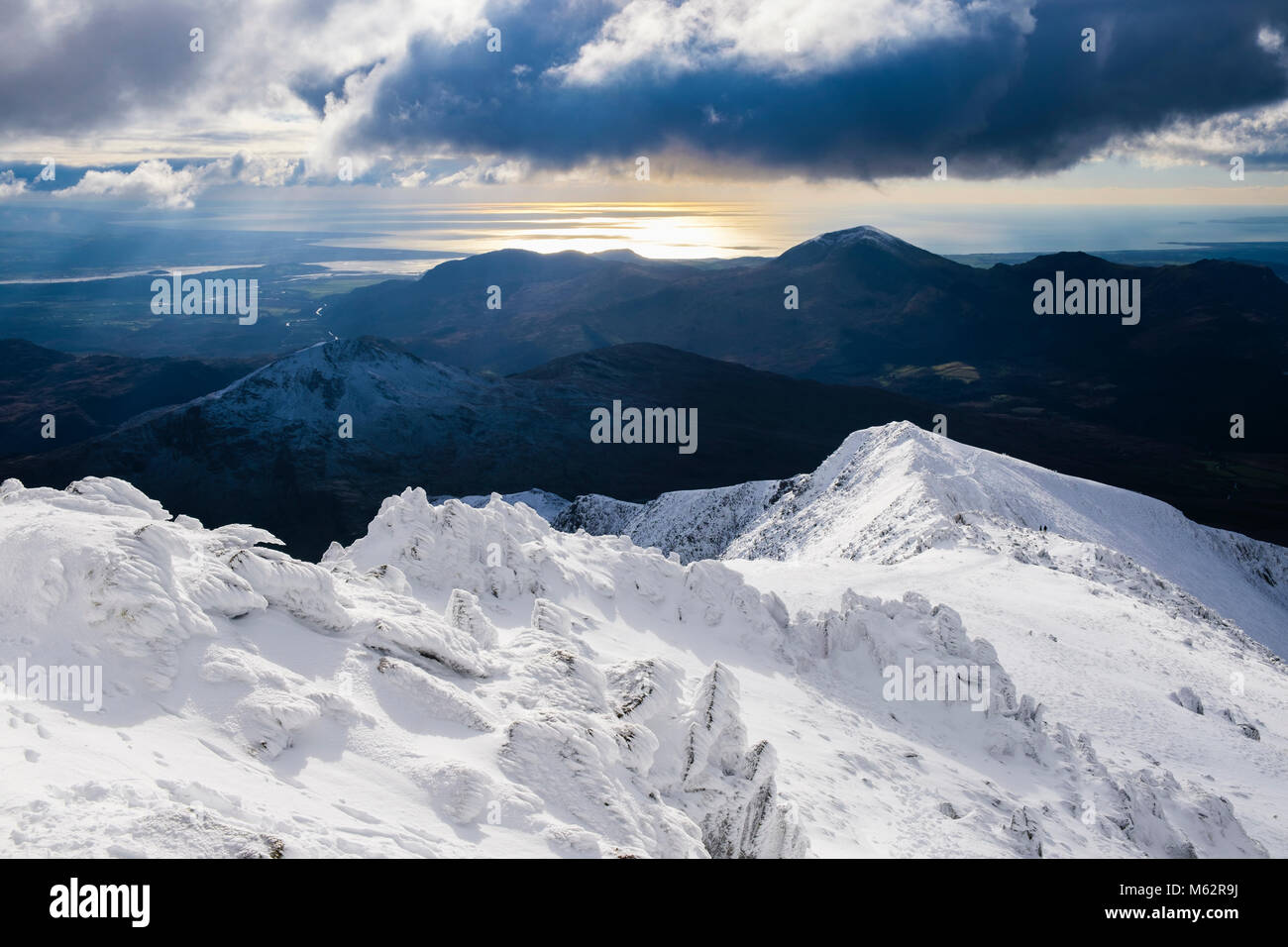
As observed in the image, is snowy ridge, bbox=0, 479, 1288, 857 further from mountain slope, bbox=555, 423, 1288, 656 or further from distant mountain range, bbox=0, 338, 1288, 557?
distant mountain range, bbox=0, 338, 1288, 557

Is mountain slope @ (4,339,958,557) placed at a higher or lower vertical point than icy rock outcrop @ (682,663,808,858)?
lower

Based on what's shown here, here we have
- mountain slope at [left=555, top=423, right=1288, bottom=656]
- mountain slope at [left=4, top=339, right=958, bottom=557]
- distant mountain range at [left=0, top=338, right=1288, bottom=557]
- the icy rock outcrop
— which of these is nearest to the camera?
the icy rock outcrop

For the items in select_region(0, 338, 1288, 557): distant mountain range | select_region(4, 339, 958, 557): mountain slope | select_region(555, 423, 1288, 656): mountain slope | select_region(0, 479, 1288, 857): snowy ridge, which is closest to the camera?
select_region(0, 479, 1288, 857): snowy ridge

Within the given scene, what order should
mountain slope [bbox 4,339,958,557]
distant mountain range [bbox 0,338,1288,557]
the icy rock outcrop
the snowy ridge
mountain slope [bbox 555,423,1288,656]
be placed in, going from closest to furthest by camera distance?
the snowy ridge < the icy rock outcrop < mountain slope [bbox 555,423,1288,656] < distant mountain range [bbox 0,338,1288,557] < mountain slope [bbox 4,339,958,557]

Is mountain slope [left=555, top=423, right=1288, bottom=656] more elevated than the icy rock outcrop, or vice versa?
the icy rock outcrop

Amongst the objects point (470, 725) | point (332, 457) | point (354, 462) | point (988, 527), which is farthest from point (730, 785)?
point (332, 457)

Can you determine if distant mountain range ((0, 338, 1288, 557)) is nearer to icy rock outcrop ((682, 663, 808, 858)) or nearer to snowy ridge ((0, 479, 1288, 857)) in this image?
snowy ridge ((0, 479, 1288, 857))

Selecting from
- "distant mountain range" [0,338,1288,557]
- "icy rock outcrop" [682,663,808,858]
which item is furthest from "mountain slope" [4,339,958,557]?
"icy rock outcrop" [682,663,808,858]

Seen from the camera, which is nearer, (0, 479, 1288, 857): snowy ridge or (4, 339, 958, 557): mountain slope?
(0, 479, 1288, 857): snowy ridge

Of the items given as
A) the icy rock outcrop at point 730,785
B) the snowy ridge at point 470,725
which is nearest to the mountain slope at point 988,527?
the snowy ridge at point 470,725

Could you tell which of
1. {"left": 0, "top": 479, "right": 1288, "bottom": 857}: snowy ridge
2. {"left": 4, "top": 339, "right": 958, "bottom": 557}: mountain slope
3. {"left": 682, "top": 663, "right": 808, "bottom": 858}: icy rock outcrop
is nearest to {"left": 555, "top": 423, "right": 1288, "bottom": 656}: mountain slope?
{"left": 0, "top": 479, "right": 1288, "bottom": 857}: snowy ridge
